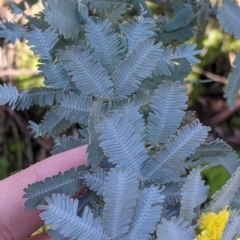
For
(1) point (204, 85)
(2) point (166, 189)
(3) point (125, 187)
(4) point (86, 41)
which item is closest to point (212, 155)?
(2) point (166, 189)

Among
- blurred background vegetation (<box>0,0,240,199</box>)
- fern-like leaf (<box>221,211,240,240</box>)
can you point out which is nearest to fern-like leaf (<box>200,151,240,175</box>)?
fern-like leaf (<box>221,211,240,240</box>)

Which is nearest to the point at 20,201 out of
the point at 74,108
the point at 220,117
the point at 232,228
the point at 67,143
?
the point at 67,143

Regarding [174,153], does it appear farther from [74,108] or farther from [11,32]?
[11,32]

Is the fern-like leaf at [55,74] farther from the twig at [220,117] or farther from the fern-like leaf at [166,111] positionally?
the twig at [220,117]

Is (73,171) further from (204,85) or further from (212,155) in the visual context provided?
(204,85)

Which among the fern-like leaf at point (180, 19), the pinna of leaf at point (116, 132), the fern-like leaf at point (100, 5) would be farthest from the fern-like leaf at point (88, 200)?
the fern-like leaf at point (180, 19)

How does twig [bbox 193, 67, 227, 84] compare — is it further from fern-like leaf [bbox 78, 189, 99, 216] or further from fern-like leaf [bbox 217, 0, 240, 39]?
fern-like leaf [bbox 78, 189, 99, 216]
